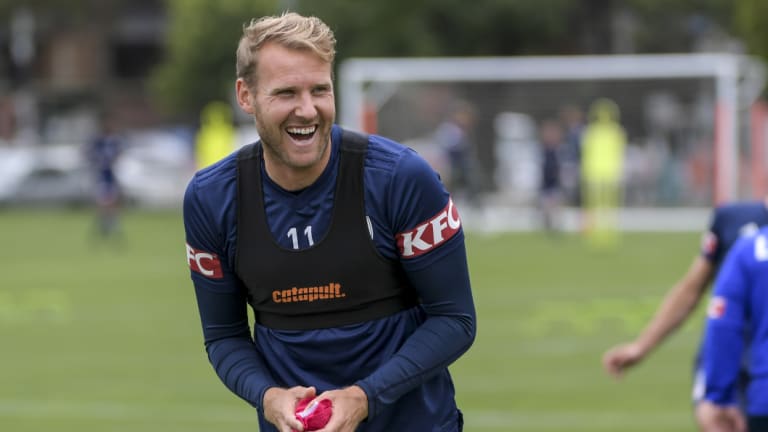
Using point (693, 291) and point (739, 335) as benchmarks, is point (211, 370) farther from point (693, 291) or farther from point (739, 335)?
point (739, 335)

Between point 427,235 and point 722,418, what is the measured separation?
177 centimetres

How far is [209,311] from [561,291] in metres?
15.1

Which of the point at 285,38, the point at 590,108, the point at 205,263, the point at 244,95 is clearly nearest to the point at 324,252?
the point at 205,263

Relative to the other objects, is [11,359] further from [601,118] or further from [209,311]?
[601,118]

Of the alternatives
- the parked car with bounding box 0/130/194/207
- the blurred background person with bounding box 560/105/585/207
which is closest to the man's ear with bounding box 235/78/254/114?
the blurred background person with bounding box 560/105/585/207

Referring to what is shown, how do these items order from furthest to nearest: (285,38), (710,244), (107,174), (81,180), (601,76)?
(81,180) → (601,76) → (107,174) → (710,244) → (285,38)

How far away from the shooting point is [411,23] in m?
43.3

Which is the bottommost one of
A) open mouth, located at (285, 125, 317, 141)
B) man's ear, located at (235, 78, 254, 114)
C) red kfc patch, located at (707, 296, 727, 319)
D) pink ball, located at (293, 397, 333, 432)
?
red kfc patch, located at (707, 296, 727, 319)

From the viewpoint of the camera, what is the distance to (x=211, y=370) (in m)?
13.7

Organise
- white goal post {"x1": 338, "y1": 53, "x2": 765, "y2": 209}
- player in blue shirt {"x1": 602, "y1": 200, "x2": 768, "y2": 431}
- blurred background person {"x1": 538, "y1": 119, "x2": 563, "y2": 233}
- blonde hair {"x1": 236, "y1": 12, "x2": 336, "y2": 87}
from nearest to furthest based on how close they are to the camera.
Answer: blonde hair {"x1": 236, "y1": 12, "x2": 336, "y2": 87} → player in blue shirt {"x1": 602, "y1": 200, "x2": 768, "y2": 431} → blurred background person {"x1": 538, "y1": 119, "x2": 563, "y2": 233} → white goal post {"x1": 338, "y1": 53, "x2": 765, "y2": 209}

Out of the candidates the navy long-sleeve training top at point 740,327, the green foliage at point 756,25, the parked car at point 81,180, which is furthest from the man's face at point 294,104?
the parked car at point 81,180

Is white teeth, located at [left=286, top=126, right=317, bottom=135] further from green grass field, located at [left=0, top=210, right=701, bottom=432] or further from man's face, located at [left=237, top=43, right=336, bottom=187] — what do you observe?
green grass field, located at [left=0, top=210, right=701, bottom=432]

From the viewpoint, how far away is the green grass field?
1130 centimetres

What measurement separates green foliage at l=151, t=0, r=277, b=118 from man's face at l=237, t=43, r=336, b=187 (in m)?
44.4
